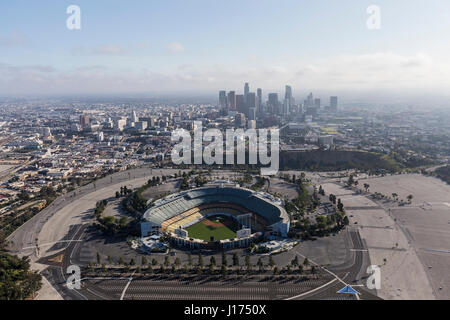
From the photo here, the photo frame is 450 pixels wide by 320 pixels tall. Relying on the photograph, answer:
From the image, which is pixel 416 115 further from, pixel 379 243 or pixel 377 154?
pixel 379 243

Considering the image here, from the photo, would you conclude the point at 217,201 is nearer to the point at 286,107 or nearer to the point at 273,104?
the point at 273,104

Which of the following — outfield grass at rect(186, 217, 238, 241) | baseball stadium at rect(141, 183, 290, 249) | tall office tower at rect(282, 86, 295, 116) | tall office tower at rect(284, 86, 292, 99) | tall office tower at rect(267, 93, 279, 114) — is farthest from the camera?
tall office tower at rect(284, 86, 292, 99)

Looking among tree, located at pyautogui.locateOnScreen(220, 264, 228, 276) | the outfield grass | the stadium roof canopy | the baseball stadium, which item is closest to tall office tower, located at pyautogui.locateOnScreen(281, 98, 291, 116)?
the stadium roof canopy

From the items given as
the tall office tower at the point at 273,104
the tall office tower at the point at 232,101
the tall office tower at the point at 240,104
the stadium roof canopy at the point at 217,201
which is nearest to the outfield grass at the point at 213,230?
the stadium roof canopy at the point at 217,201

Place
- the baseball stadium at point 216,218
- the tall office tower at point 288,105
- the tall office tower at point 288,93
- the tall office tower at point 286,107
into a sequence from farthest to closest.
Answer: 1. the tall office tower at point 288,93
2. the tall office tower at point 288,105
3. the tall office tower at point 286,107
4. the baseball stadium at point 216,218

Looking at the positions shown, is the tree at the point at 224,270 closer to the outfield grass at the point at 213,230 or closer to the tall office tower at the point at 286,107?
the outfield grass at the point at 213,230

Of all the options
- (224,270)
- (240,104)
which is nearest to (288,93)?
(240,104)

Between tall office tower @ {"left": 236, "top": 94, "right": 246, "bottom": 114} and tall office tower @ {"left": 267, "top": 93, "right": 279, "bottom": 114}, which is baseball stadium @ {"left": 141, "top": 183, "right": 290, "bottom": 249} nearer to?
tall office tower @ {"left": 236, "top": 94, "right": 246, "bottom": 114}
